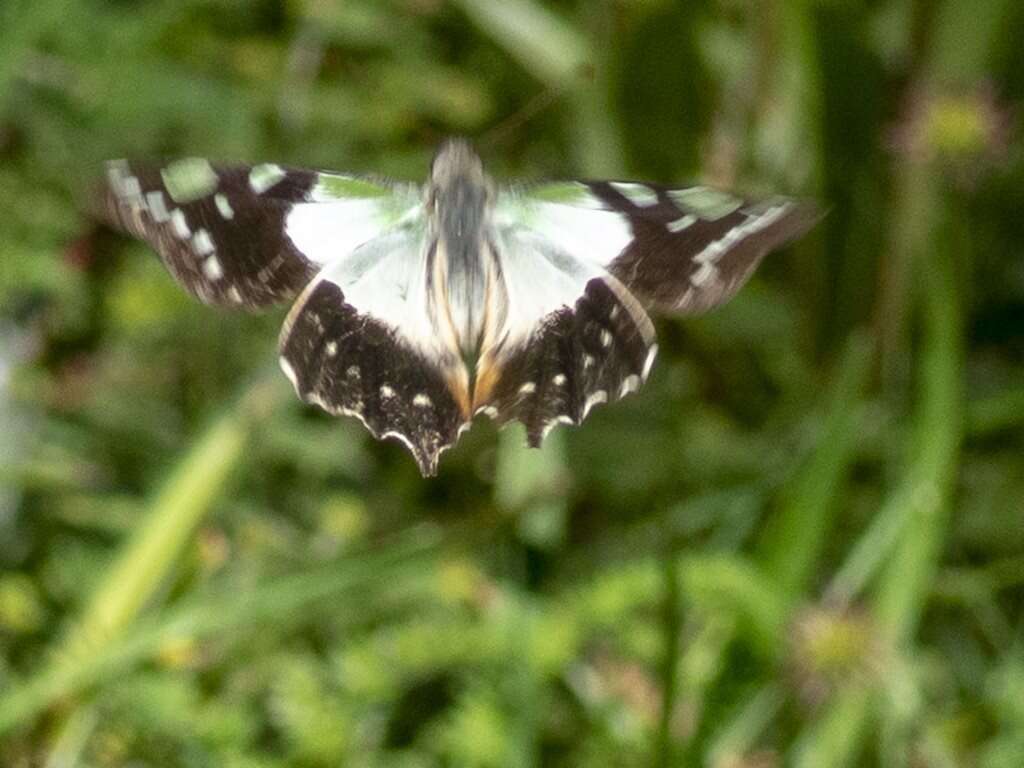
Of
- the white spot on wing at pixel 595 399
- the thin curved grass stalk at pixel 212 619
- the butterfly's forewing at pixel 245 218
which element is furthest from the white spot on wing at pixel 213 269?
the thin curved grass stalk at pixel 212 619

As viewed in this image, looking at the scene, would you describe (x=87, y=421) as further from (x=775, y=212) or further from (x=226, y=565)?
(x=775, y=212)

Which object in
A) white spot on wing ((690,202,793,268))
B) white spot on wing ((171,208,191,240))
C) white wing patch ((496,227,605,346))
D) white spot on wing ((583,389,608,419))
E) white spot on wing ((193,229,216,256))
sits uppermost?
white spot on wing ((171,208,191,240))

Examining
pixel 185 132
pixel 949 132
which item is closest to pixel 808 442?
pixel 949 132

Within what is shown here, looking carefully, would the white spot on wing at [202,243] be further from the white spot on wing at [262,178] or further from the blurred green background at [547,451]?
the blurred green background at [547,451]

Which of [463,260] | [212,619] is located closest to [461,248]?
[463,260]

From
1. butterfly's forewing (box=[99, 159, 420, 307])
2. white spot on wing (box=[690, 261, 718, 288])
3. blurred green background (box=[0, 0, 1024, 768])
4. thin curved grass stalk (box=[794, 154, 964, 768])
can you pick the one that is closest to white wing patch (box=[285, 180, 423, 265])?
butterfly's forewing (box=[99, 159, 420, 307])

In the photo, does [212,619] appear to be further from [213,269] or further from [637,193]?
[637,193]

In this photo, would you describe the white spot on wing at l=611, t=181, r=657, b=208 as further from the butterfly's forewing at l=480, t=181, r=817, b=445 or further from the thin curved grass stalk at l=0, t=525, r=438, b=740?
the thin curved grass stalk at l=0, t=525, r=438, b=740
